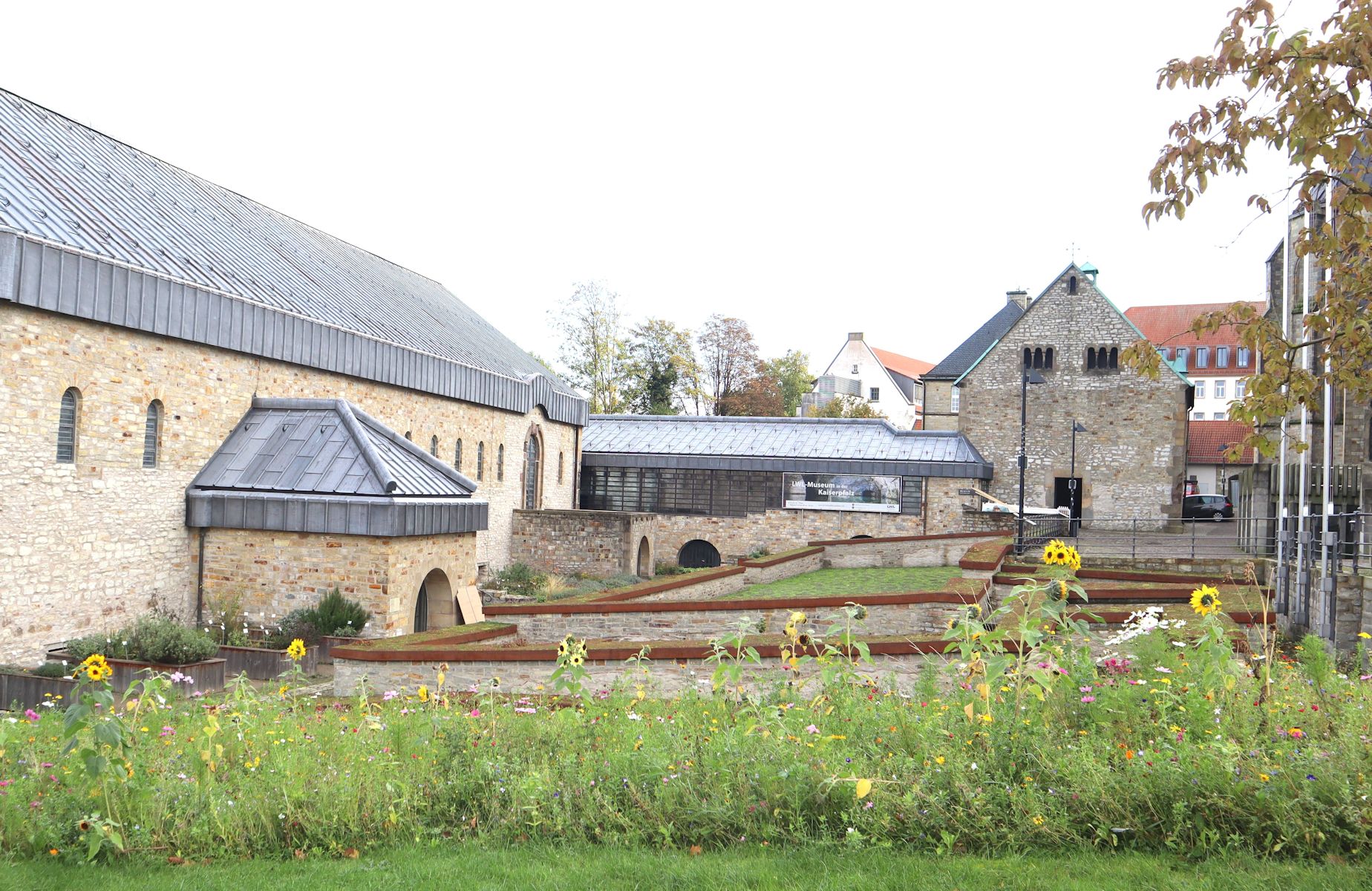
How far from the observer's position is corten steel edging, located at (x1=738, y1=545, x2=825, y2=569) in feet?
82.7

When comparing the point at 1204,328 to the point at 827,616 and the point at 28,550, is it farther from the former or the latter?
the point at 28,550

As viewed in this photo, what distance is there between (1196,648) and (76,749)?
793 cm

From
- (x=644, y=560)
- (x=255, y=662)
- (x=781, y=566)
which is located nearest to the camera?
(x=255, y=662)

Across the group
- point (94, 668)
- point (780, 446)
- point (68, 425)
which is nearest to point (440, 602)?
point (68, 425)

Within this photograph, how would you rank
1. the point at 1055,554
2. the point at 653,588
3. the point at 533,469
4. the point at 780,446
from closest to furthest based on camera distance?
the point at 1055,554 < the point at 653,588 < the point at 533,469 < the point at 780,446

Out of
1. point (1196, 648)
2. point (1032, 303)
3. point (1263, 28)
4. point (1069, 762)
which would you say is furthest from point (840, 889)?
point (1032, 303)

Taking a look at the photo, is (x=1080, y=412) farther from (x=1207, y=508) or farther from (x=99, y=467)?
(x=99, y=467)

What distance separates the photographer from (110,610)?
52.6 ft

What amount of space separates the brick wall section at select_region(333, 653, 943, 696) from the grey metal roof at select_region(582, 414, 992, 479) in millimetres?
24105

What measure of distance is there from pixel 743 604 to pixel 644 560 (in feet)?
55.6

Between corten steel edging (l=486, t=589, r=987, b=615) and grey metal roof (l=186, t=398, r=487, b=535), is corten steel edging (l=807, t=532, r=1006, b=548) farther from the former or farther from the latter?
grey metal roof (l=186, t=398, r=487, b=535)

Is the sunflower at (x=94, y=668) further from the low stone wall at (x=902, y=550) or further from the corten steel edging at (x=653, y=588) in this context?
the low stone wall at (x=902, y=550)

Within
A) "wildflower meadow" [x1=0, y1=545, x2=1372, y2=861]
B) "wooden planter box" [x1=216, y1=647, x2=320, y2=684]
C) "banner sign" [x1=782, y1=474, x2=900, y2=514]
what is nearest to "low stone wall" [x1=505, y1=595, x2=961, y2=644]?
"wooden planter box" [x1=216, y1=647, x2=320, y2=684]

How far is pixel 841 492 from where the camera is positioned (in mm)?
35438
